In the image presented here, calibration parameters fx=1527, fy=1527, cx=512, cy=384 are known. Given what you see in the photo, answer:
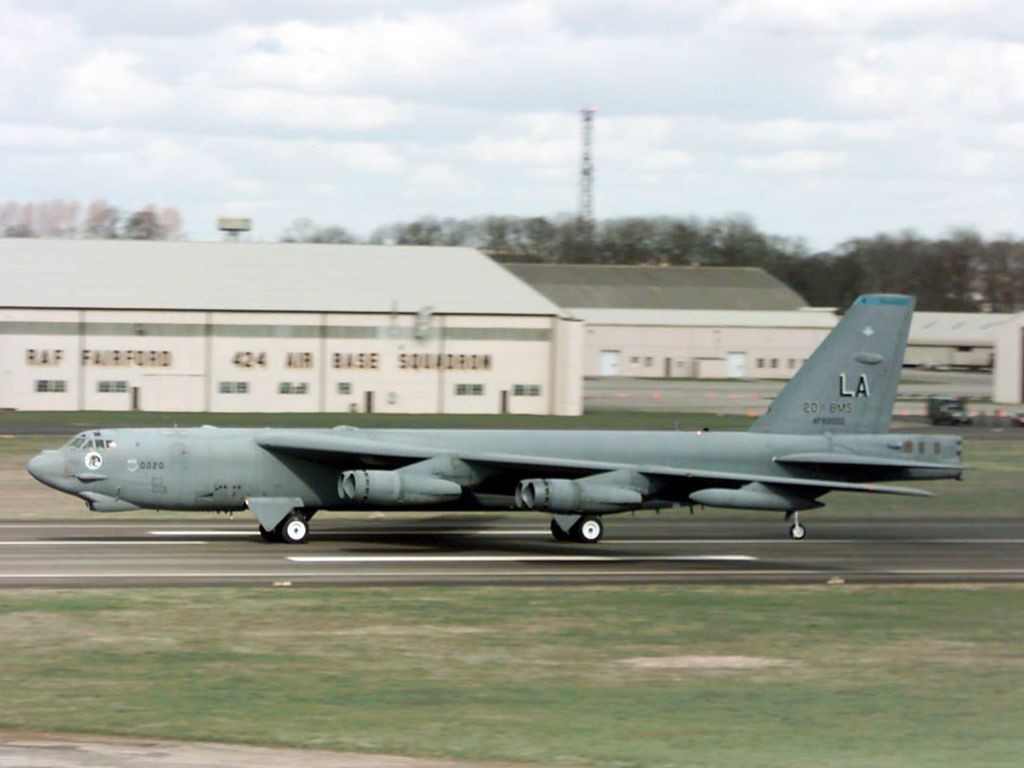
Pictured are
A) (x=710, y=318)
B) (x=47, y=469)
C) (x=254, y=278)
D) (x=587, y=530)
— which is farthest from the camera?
(x=710, y=318)

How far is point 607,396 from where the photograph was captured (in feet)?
304

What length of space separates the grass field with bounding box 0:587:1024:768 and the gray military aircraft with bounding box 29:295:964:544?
5875mm

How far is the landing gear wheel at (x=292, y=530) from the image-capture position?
2991cm

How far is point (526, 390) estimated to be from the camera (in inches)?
2830

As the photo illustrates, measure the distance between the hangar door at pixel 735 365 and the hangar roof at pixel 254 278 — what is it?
48.0m

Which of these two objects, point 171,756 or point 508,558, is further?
point 508,558

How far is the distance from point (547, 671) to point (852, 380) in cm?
1726

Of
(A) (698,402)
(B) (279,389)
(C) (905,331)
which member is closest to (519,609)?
(C) (905,331)

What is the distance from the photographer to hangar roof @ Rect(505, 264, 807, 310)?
414ft

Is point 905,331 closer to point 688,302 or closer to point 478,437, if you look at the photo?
point 478,437

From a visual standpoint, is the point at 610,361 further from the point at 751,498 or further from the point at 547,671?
the point at 547,671

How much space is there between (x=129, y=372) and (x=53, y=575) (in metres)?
45.1

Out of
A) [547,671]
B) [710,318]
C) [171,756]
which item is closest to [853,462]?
[547,671]

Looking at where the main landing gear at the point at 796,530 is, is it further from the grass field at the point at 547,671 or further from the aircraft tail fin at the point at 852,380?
the grass field at the point at 547,671
